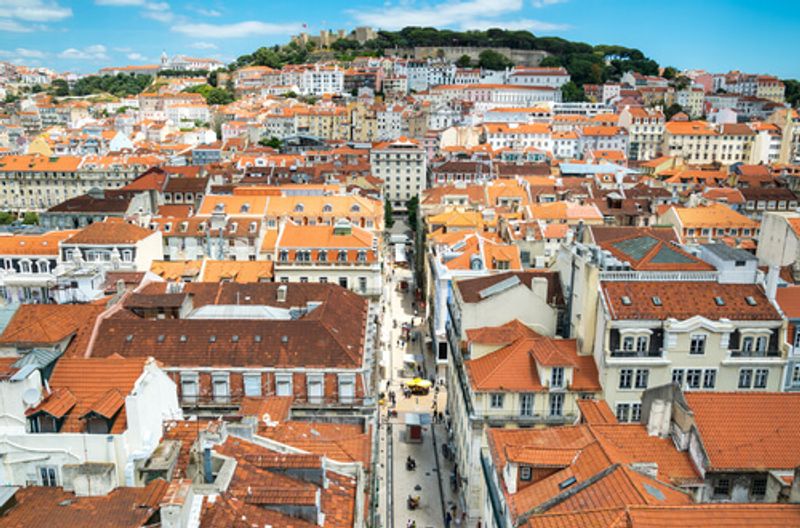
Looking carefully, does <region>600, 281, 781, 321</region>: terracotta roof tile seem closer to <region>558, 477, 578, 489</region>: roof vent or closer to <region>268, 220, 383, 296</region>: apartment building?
<region>558, 477, 578, 489</region>: roof vent

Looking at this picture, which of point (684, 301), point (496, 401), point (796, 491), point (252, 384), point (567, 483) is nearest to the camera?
point (796, 491)

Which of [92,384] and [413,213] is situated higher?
[92,384]

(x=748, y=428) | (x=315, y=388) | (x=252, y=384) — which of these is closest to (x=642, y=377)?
(x=748, y=428)

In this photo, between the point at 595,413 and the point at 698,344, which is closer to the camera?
the point at 595,413

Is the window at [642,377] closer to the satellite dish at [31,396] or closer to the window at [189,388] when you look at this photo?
the window at [189,388]

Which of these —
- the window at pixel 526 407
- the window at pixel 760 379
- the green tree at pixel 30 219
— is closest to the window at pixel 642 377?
the window at pixel 526 407

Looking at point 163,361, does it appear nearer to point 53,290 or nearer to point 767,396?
point 53,290

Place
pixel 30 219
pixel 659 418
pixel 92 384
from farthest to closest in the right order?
1. pixel 30 219
2. pixel 92 384
3. pixel 659 418

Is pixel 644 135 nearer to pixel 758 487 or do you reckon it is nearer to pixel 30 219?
pixel 30 219
